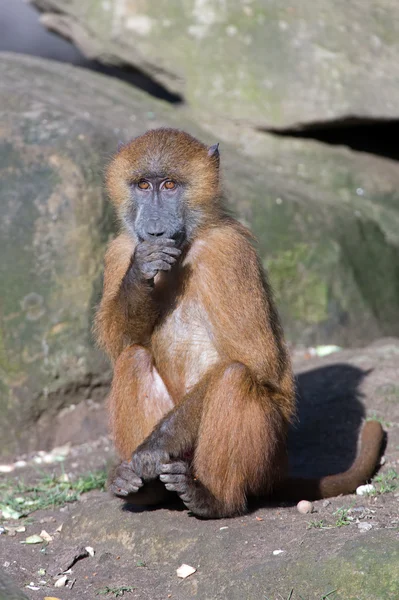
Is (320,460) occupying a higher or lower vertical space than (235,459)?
lower

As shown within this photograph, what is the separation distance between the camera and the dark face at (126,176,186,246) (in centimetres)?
459

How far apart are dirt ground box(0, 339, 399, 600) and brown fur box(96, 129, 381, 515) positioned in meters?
0.25

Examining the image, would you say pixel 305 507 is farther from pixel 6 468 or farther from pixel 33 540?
pixel 6 468

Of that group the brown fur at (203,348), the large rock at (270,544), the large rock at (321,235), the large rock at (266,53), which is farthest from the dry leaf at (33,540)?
the large rock at (266,53)

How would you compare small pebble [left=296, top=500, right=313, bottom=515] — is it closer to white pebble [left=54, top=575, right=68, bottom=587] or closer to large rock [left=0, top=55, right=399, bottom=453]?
white pebble [left=54, top=575, right=68, bottom=587]

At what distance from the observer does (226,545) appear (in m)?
4.39

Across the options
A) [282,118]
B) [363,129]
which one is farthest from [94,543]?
[363,129]

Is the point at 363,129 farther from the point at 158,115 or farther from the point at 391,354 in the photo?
the point at 391,354

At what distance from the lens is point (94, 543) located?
4852 mm

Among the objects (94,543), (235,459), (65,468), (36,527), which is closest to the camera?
(235,459)

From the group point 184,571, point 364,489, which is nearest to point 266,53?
point 364,489

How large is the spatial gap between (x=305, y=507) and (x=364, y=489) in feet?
1.41

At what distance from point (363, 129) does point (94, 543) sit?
7.07 metres

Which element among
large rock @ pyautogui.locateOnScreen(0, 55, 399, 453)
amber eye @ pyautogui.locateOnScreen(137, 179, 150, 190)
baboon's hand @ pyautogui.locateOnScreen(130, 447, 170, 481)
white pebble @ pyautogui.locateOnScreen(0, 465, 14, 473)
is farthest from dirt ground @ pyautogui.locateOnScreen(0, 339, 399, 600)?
amber eye @ pyautogui.locateOnScreen(137, 179, 150, 190)
